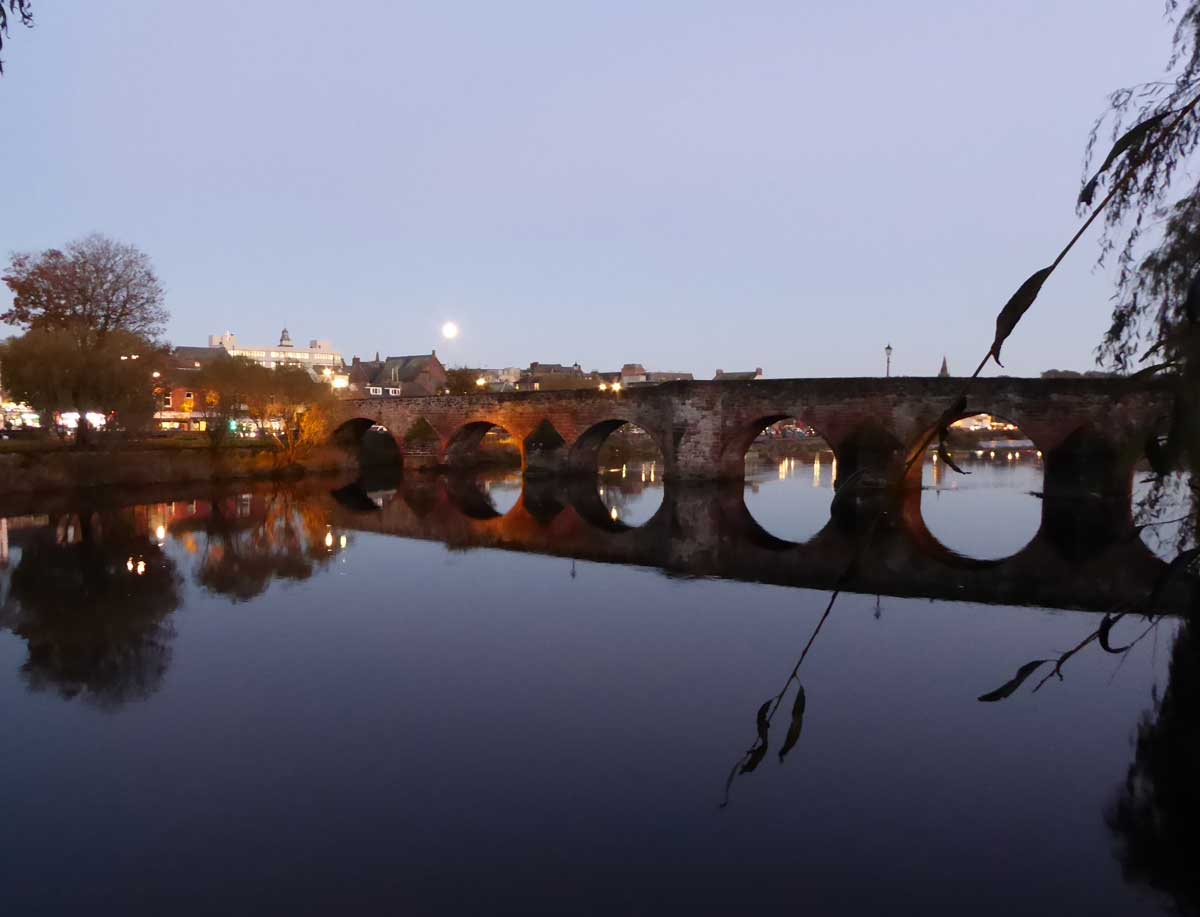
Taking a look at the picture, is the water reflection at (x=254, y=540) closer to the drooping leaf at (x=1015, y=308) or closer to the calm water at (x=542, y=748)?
the calm water at (x=542, y=748)

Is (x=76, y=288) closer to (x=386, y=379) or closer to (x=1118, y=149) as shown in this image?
(x=1118, y=149)

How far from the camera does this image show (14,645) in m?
10.9

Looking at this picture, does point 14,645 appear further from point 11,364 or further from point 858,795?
point 11,364

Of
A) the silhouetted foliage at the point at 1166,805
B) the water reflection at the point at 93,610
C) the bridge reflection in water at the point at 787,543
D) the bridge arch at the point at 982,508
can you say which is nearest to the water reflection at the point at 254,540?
the water reflection at the point at 93,610

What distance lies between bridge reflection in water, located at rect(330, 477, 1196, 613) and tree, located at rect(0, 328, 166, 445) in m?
7.37

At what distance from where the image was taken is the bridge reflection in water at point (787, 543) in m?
15.1

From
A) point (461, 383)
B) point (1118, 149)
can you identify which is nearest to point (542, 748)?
point (1118, 149)

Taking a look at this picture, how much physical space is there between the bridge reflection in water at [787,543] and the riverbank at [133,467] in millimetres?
4623

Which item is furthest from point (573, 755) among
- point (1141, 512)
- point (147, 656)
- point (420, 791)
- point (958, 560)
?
point (958, 560)

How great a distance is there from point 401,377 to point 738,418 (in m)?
56.9

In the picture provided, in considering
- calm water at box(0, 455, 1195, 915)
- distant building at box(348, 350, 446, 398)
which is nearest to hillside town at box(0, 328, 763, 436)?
distant building at box(348, 350, 446, 398)

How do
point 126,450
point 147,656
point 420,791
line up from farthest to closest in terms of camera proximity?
point 126,450 < point 147,656 < point 420,791

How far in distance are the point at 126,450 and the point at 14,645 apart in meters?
19.6

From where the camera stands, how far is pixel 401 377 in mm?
81312
